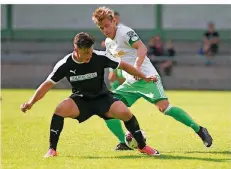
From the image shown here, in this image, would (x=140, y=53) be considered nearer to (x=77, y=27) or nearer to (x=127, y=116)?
(x=127, y=116)

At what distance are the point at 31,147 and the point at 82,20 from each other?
20942mm

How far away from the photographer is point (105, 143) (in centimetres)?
1034

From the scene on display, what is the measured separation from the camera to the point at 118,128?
9.62m

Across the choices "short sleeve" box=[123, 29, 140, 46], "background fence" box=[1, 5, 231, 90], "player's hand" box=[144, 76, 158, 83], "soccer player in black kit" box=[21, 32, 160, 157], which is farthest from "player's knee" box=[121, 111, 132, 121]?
"background fence" box=[1, 5, 231, 90]

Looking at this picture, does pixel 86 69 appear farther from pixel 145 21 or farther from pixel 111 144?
pixel 145 21

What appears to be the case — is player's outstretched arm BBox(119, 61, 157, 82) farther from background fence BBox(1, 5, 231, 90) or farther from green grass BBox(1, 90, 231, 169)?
background fence BBox(1, 5, 231, 90)

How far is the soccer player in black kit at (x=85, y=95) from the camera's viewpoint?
347 inches

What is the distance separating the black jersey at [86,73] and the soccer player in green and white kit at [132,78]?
74 centimetres

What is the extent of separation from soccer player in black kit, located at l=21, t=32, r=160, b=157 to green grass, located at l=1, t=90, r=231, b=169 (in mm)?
324

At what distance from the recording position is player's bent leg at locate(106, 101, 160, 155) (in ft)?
29.0

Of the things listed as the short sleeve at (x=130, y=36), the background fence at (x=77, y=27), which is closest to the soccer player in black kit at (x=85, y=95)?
the short sleeve at (x=130, y=36)

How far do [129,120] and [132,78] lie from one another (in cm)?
112

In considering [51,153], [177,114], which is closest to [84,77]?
[51,153]

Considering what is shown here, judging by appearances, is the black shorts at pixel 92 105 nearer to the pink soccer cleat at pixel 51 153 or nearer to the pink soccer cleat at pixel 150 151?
the pink soccer cleat at pixel 51 153
